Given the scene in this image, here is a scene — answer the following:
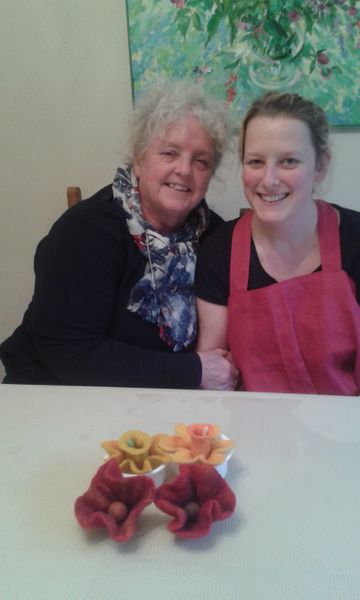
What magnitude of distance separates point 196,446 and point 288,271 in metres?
0.60

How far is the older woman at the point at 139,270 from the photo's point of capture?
110 cm

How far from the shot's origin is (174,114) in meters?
1.12

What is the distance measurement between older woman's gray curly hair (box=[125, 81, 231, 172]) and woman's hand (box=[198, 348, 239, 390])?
1.65 ft

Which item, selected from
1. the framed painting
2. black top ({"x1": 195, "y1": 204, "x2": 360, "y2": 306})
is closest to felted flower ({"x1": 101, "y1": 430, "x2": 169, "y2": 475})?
black top ({"x1": 195, "y1": 204, "x2": 360, "y2": 306})

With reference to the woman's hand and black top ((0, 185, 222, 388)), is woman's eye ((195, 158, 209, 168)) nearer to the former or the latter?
black top ((0, 185, 222, 388))

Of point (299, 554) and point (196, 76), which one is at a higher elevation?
point (196, 76)

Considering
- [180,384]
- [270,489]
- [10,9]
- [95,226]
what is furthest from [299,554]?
[10,9]

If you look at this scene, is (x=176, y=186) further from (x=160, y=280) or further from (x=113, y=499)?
(x=113, y=499)

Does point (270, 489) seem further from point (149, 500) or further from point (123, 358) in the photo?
point (123, 358)

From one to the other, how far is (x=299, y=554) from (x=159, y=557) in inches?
6.3

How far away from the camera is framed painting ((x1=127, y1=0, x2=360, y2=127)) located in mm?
1417

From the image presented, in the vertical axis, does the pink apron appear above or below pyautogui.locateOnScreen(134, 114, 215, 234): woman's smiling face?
below

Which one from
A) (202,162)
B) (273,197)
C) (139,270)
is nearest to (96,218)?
(139,270)

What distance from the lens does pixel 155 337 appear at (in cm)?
119
